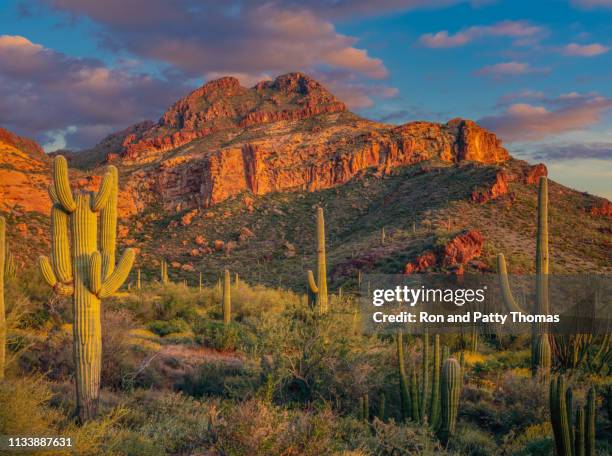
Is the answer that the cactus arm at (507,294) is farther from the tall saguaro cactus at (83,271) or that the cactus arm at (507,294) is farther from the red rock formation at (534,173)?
the red rock formation at (534,173)

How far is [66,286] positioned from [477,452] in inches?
276

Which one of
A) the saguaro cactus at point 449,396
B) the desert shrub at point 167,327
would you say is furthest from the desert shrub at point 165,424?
the desert shrub at point 167,327

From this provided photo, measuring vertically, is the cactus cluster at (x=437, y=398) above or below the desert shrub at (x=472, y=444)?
above

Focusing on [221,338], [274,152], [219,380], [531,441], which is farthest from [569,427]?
[274,152]

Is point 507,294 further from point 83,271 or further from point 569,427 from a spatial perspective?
point 83,271

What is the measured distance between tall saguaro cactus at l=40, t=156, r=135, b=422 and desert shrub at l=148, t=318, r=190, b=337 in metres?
10.0

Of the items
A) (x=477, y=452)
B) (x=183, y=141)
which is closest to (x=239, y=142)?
(x=183, y=141)

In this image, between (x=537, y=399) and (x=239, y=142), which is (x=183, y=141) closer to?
(x=239, y=142)

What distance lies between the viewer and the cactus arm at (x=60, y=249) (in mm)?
8344

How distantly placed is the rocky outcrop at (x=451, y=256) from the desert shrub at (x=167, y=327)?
1766 cm

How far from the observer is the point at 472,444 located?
866cm

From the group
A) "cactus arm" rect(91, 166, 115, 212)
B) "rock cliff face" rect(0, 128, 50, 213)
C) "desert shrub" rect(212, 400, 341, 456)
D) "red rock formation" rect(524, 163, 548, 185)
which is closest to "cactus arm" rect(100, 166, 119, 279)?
"cactus arm" rect(91, 166, 115, 212)

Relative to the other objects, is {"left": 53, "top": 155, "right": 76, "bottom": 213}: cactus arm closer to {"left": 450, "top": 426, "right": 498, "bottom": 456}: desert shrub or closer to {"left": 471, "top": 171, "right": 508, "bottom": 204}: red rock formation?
{"left": 450, "top": 426, "right": 498, "bottom": 456}: desert shrub

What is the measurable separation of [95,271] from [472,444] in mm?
6593
